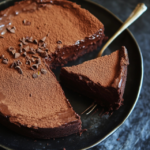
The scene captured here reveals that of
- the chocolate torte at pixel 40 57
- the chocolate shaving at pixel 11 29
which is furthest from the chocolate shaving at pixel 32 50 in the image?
the chocolate shaving at pixel 11 29

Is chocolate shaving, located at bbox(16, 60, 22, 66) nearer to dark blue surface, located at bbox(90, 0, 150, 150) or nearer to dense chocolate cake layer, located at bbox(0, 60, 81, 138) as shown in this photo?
dense chocolate cake layer, located at bbox(0, 60, 81, 138)

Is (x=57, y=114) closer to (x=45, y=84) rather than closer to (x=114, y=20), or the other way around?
(x=45, y=84)

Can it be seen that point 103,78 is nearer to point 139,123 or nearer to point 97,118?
point 97,118

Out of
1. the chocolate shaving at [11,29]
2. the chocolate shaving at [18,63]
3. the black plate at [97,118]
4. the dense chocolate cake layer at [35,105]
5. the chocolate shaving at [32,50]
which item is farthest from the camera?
the chocolate shaving at [11,29]

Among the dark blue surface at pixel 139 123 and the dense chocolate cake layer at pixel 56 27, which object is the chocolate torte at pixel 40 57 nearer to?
the dense chocolate cake layer at pixel 56 27

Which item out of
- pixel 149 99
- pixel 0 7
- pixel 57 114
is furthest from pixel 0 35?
pixel 149 99

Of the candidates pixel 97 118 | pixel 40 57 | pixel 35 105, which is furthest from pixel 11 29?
pixel 97 118

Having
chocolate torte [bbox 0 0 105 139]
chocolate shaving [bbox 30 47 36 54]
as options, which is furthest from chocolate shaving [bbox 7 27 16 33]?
chocolate shaving [bbox 30 47 36 54]
